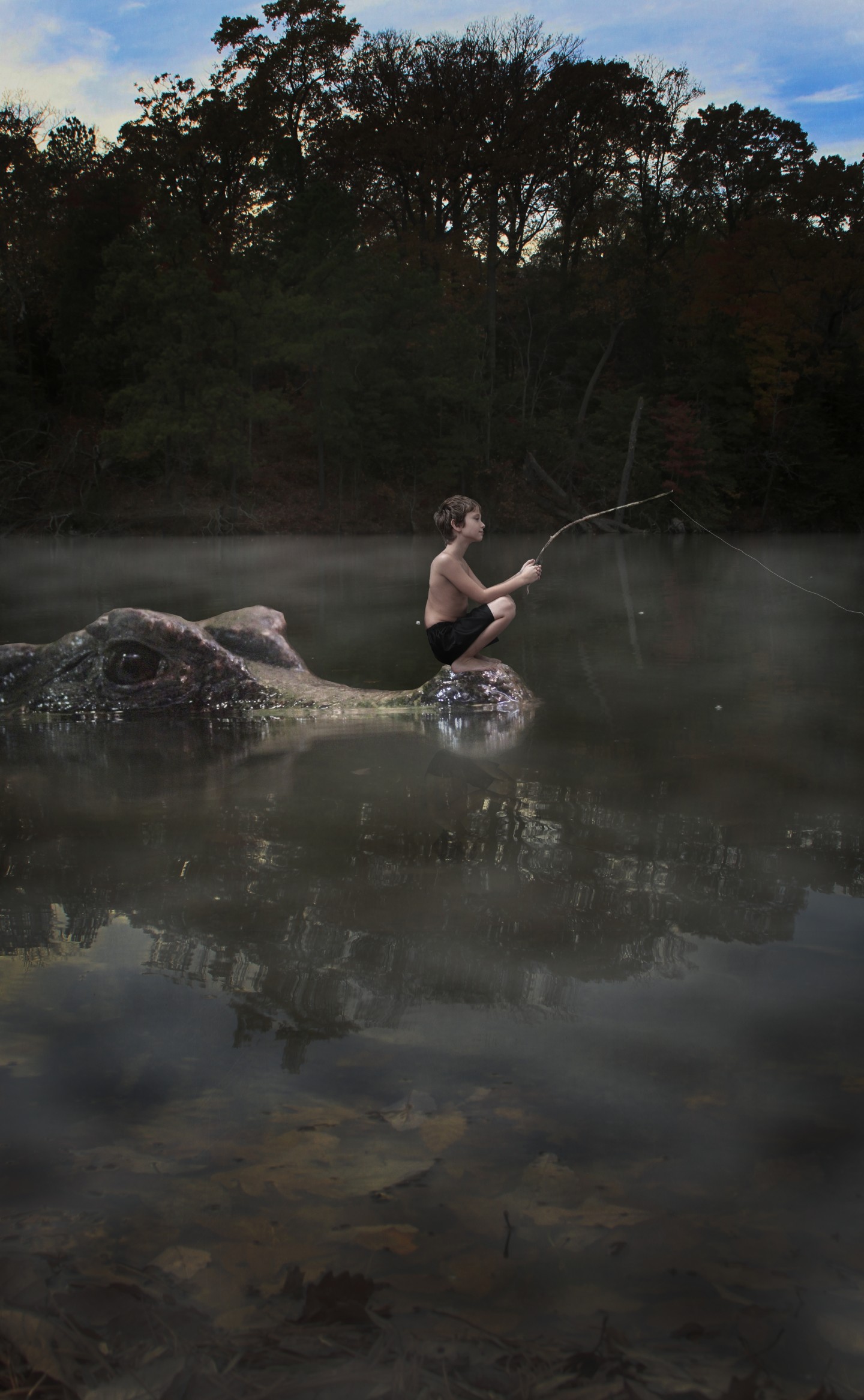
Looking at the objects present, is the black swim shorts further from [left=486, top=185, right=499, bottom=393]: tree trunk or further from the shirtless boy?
[left=486, top=185, right=499, bottom=393]: tree trunk

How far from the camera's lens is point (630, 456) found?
112 ft

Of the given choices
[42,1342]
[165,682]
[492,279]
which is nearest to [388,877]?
[42,1342]

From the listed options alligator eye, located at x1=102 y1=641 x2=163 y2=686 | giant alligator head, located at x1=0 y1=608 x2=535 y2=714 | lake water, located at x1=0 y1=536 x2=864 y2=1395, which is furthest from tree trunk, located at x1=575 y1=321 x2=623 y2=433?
lake water, located at x1=0 y1=536 x2=864 y2=1395

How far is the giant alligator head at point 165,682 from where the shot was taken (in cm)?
785

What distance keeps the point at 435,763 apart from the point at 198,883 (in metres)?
2.30

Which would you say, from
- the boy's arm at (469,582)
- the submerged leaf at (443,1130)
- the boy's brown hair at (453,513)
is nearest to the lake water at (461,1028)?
the submerged leaf at (443,1130)

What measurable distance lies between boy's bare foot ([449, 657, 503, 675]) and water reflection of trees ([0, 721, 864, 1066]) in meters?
1.85

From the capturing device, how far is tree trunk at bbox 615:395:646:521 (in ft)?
110

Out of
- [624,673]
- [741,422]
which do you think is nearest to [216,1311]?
[624,673]

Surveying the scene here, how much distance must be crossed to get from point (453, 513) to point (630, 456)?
2829 cm

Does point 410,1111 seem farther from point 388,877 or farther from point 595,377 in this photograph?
point 595,377

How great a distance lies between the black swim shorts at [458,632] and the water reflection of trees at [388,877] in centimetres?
171

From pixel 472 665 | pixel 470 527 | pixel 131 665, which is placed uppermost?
pixel 470 527

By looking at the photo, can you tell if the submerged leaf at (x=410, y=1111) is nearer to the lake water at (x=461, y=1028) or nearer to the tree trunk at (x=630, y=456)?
the lake water at (x=461, y=1028)
